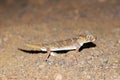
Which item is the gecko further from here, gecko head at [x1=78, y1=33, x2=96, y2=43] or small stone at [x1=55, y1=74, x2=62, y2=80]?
small stone at [x1=55, y1=74, x2=62, y2=80]

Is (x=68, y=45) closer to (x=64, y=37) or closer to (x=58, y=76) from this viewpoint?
(x=58, y=76)

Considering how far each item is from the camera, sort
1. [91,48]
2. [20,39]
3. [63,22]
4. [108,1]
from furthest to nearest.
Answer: [108,1] → [63,22] → [20,39] → [91,48]

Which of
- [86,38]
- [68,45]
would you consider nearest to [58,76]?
[68,45]

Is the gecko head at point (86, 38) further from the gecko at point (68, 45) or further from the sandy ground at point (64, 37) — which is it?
the sandy ground at point (64, 37)

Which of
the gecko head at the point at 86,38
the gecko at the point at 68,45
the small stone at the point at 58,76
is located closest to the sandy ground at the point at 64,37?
the small stone at the point at 58,76

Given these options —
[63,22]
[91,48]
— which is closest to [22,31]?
[63,22]

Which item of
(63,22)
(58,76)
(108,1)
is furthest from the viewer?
(108,1)

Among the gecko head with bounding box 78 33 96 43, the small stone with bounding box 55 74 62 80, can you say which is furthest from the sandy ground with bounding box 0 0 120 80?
the gecko head with bounding box 78 33 96 43

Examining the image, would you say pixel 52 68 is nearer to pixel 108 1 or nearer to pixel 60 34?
pixel 60 34
